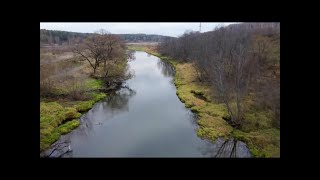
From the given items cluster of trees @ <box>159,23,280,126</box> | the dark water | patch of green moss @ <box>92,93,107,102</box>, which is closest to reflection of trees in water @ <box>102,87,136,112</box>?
the dark water

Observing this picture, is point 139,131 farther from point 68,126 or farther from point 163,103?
point 163,103

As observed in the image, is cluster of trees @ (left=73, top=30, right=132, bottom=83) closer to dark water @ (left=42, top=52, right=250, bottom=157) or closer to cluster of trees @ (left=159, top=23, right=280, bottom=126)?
dark water @ (left=42, top=52, right=250, bottom=157)

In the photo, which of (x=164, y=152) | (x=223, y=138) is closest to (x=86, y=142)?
(x=164, y=152)

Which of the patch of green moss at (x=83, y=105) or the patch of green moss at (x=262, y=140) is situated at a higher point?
the patch of green moss at (x=83, y=105)

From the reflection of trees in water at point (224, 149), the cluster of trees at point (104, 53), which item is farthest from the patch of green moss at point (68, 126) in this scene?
the cluster of trees at point (104, 53)

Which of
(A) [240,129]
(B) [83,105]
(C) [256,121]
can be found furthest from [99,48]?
(C) [256,121]

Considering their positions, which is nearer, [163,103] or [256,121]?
[256,121]

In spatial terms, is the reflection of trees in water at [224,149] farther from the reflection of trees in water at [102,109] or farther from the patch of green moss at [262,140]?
the reflection of trees in water at [102,109]

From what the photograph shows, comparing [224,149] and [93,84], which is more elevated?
[93,84]

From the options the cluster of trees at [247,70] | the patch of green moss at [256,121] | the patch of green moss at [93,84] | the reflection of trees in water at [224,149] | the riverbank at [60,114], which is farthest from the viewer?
the patch of green moss at [93,84]
